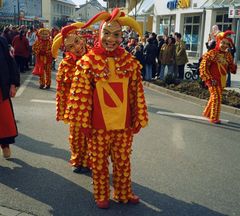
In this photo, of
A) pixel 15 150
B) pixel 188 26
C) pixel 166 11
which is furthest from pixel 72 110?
pixel 166 11

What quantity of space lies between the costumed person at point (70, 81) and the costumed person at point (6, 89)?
0.64 m

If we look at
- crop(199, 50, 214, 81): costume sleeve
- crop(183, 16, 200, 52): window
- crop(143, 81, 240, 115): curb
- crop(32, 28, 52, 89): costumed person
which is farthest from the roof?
crop(199, 50, 214, 81): costume sleeve

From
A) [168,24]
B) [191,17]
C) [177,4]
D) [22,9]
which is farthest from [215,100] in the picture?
[22,9]

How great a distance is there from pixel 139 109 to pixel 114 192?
1.00 metres

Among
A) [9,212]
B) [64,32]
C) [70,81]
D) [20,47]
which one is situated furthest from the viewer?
[20,47]

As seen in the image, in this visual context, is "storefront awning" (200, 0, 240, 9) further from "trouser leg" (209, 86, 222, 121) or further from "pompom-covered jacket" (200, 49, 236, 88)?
"trouser leg" (209, 86, 222, 121)

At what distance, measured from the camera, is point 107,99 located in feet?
12.7

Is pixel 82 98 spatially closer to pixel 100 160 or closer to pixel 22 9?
pixel 100 160

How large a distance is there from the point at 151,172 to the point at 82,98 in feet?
6.03

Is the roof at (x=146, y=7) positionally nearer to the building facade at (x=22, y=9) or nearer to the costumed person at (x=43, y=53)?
the costumed person at (x=43, y=53)

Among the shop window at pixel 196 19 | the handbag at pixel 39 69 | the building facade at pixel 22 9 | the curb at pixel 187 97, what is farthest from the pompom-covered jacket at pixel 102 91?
the building facade at pixel 22 9

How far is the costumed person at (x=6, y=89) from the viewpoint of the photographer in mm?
4980

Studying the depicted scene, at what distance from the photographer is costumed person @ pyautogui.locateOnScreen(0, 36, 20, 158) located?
4980 millimetres

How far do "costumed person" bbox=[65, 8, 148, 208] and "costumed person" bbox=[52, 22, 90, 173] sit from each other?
1.03 metres
